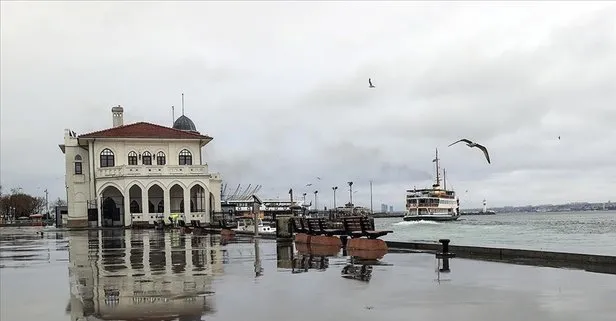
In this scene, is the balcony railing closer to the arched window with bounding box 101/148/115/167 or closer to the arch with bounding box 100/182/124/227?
the arch with bounding box 100/182/124/227

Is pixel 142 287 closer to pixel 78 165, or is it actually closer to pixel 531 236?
pixel 531 236

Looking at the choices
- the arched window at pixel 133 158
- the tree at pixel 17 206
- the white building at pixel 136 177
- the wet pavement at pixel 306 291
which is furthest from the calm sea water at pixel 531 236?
the tree at pixel 17 206

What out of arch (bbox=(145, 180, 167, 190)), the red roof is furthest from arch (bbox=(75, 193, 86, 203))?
arch (bbox=(145, 180, 167, 190))

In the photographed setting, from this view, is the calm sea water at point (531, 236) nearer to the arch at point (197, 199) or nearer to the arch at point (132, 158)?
the arch at point (197, 199)

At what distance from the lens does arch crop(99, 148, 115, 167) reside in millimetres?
72412

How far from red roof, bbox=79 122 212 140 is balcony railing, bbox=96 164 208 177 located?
466 cm

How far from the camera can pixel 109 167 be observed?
70062 millimetres

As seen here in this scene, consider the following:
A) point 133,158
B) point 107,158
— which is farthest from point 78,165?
point 133,158

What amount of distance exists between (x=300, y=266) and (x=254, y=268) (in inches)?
45.7

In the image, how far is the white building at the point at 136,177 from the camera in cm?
6894

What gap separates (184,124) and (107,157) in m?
19.3

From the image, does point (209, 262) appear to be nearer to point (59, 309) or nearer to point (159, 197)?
point (59, 309)

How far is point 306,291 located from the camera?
11.5 meters

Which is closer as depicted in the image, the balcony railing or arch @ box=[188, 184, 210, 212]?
the balcony railing
